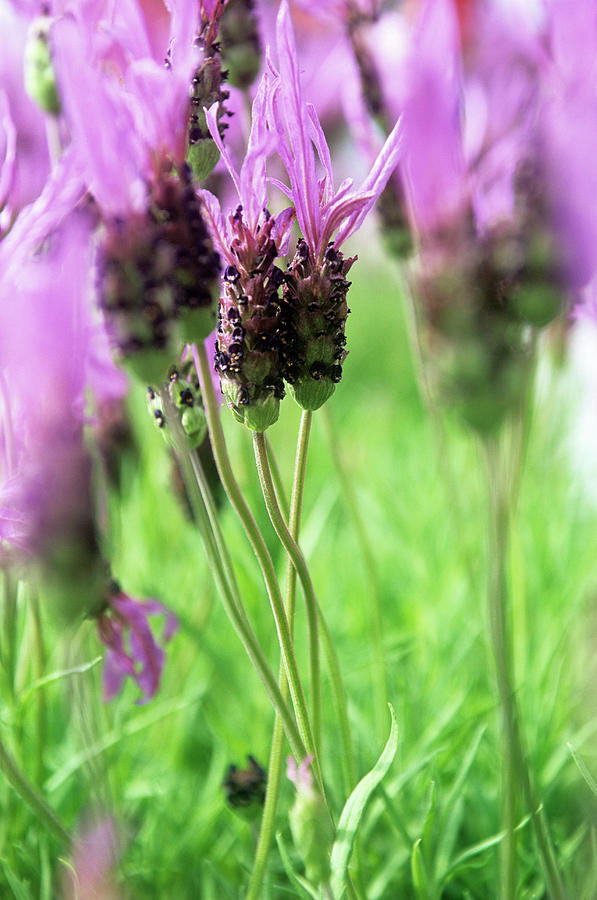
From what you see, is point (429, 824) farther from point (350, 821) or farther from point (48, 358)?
point (48, 358)

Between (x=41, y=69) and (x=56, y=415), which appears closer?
(x=56, y=415)

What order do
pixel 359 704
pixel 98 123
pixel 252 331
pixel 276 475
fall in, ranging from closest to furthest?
pixel 98 123 < pixel 252 331 < pixel 276 475 < pixel 359 704

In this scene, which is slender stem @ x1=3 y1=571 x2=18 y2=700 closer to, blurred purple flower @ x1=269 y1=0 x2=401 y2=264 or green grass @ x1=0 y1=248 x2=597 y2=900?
green grass @ x1=0 y1=248 x2=597 y2=900

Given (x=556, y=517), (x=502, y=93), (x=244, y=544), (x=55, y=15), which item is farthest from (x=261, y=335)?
(x=556, y=517)

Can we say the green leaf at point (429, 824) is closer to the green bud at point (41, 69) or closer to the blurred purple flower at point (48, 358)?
the blurred purple flower at point (48, 358)

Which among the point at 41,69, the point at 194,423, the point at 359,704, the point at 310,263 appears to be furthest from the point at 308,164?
the point at 359,704

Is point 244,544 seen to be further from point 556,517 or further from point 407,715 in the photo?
point 556,517
